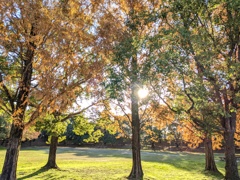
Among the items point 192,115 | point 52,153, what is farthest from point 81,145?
point 192,115

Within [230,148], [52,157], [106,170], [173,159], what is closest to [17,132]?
[52,157]

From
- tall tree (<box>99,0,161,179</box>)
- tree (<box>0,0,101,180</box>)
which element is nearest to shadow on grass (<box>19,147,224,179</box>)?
tree (<box>0,0,101,180</box>)

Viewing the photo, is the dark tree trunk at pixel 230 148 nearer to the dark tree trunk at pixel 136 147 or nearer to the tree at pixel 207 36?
the tree at pixel 207 36

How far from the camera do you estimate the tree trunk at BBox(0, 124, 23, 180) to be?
794 centimetres

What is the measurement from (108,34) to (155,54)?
1.74 meters

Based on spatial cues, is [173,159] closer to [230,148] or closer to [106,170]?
[106,170]

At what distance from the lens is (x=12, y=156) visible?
26.6 feet

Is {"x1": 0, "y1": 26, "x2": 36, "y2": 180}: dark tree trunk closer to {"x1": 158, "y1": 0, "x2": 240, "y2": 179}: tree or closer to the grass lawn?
the grass lawn

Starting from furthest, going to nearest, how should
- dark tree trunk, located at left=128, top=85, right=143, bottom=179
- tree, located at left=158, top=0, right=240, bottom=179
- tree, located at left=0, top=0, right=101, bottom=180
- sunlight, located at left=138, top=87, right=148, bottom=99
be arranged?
dark tree trunk, located at left=128, top=85, right=143, bottom=179 → sunlight, located at left=138, top=87, right=148, bottom=99 → tree, located at left=158, top=0, right=240, bottom=179 → tree, located at left=0, top=0, right=101, bottom=180

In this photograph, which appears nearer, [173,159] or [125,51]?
[125,51]

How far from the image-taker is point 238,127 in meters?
17.1

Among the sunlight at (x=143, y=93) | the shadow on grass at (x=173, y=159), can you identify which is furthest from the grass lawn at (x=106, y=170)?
the sunlight at (x=143, y=93)

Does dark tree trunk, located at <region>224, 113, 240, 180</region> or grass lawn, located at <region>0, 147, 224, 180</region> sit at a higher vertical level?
dark tree trunk, located at <region>224, 113, 240, 180</region>

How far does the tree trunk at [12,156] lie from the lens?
26.0 feet
